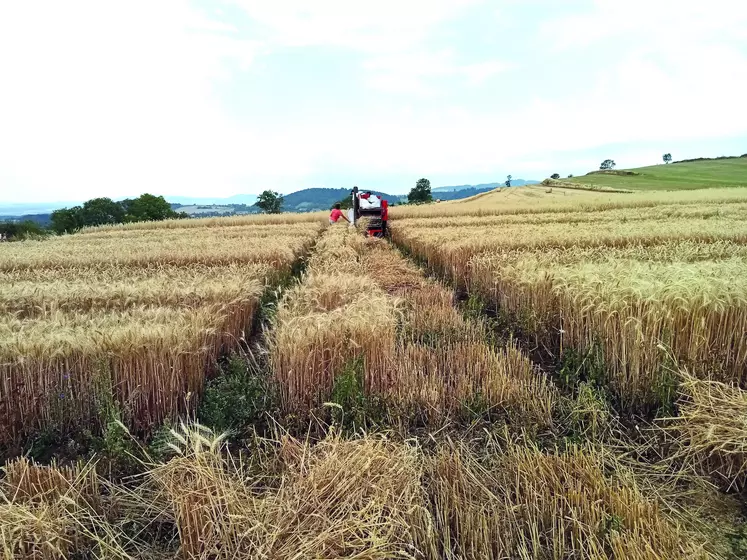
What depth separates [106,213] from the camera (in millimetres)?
87625

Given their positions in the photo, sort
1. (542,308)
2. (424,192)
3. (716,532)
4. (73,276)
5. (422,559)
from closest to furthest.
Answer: (422,559) < (716,532) < (542,308) < (73,276) < (424,192)

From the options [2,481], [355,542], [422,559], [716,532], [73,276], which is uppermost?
[73,276]

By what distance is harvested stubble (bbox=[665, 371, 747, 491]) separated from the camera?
2.88 metres

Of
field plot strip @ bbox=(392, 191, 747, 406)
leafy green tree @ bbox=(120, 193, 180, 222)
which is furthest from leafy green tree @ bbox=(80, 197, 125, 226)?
A: field plot strip @ bbox=(392, 191, 747, 406)

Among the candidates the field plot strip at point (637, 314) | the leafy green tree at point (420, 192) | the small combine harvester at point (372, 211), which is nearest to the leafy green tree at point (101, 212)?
the leafy green tree at point (420, 192)

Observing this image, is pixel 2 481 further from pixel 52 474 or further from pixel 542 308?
pixel 542 308

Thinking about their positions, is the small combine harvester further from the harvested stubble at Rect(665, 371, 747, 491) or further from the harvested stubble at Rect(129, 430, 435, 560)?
the harvested stubble at Rect(129, 430, 435, 560)

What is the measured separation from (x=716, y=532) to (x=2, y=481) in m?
4.21

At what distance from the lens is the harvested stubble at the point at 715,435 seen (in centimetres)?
288

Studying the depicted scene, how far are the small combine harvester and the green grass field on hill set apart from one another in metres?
46.8

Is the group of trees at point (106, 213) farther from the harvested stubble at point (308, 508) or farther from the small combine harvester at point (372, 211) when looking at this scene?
the harvested stubble at point (308, 508)

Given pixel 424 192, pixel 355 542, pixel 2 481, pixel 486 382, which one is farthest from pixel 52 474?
pixel 424 192

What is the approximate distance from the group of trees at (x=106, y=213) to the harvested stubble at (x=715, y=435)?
280 feet

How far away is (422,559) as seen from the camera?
7.16 ft
